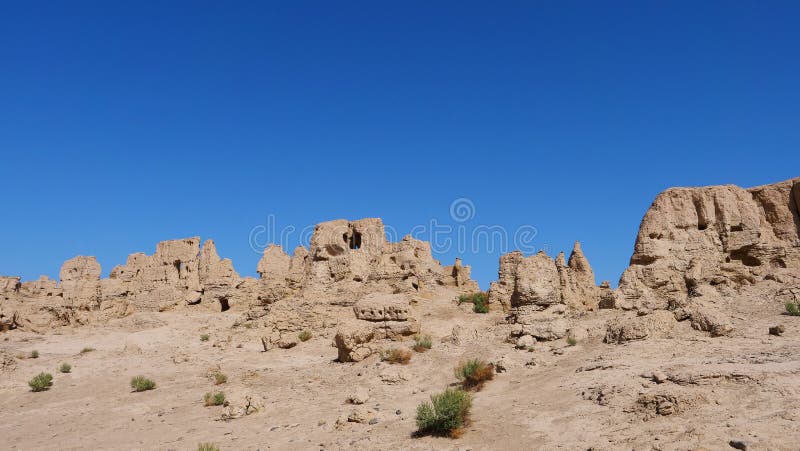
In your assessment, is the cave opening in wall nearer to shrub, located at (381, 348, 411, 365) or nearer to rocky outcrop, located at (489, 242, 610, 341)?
rocky outcrop, located at (489, 242, 610, 341)

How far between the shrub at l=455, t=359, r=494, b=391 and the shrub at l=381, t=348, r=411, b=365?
2220 millimetres

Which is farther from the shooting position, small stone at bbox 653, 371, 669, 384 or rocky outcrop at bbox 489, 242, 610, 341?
rocky outcrop at bbox 489, 242, 610, 341

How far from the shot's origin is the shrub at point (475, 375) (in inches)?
452

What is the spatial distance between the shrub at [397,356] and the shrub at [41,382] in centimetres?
1053

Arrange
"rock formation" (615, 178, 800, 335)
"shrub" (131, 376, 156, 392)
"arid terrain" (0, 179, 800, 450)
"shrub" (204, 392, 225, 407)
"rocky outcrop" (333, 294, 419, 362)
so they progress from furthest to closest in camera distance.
A: "rock formation" (615, 178, 800, 335)
"rocky outcrop" (333, 294, 419, 362)
"shrub" (131, 376, 156, 392)
"shrub" (204, 392, 225, 407)
"arid terrain" (0, 179, 800, 450)

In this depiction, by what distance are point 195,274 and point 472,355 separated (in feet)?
83.1

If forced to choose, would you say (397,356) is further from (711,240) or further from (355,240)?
(355,240)

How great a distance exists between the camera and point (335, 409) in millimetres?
11211

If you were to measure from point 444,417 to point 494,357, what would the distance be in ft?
14.3

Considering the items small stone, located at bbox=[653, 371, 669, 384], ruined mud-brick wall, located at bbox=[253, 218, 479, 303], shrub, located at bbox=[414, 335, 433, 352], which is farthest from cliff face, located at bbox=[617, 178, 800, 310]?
→ ruined mud-brick wall, located at bbox=[253, 218, 479, 303]

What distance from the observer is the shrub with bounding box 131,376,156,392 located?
49.1 ft

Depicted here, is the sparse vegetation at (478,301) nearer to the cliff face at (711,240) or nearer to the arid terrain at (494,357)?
the arid terrain at (494,357)

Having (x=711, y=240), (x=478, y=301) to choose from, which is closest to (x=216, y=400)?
(x=478, y=301)

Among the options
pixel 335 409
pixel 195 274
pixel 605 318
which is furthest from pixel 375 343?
pixel 195 274
